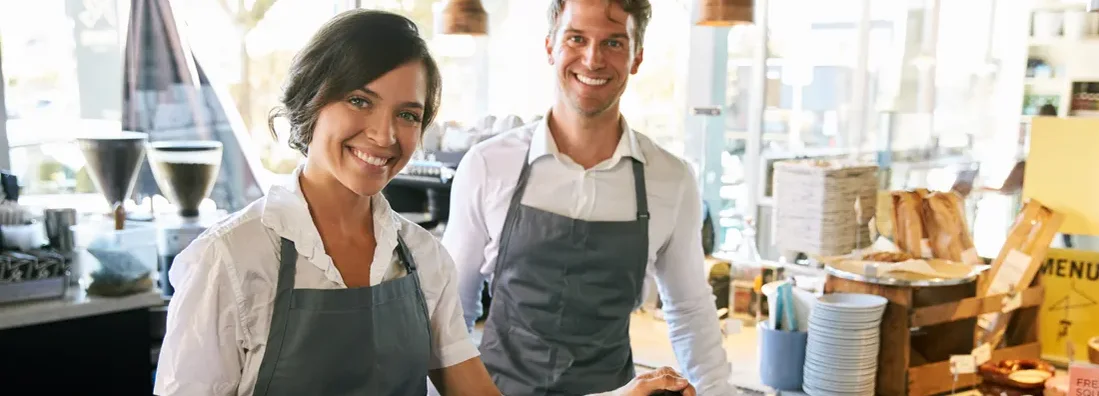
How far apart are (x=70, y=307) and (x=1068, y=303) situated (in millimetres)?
2843

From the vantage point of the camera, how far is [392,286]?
4.40ft

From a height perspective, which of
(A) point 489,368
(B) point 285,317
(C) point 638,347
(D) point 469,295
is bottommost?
(C) point 638,347

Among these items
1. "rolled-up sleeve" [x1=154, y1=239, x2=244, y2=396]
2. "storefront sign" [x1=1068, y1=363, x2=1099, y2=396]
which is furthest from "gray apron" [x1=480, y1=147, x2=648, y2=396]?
"storefront sign" [x1=1068, y1=363, x2=1099, y2=396]

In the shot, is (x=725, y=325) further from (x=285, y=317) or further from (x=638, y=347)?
(x=285, y=317)

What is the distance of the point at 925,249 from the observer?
102 inches

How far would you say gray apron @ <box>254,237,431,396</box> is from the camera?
47.9 inches

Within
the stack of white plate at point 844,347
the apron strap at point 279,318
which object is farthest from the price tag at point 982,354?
the apron strap at point 279,318

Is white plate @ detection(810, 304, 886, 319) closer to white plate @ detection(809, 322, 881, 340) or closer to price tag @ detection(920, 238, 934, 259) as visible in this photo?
white plate @ detection(809, 322, 881, 340)

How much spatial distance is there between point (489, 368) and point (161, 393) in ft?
2.77

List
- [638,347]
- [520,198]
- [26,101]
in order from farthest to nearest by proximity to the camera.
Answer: [26,101]
[638,347]
[520,198]

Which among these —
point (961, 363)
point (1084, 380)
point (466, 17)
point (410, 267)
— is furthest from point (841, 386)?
point (466, 17)

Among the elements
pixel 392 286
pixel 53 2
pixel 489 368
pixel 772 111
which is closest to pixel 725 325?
pixel 489 368

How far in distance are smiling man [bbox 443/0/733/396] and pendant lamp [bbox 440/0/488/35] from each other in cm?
167

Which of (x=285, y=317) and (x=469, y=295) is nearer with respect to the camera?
(x=285, y=317)
